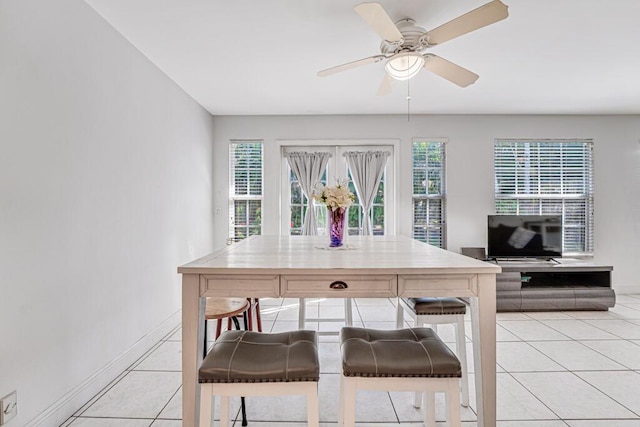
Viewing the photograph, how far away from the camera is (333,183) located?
4.77m

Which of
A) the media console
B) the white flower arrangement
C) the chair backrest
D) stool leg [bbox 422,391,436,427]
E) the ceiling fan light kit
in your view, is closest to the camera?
stool leg [bbox 422,391,436,427]

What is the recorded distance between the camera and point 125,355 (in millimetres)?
2477

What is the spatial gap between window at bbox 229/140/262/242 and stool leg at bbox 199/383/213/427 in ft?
11.7

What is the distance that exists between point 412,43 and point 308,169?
8.59 feet

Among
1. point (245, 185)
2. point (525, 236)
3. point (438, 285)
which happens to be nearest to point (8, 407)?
point (438, 285)

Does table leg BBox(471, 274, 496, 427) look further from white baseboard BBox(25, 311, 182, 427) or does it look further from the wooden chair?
white baseboard BBox(25, 311, 182, 427)

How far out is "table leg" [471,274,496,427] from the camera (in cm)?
138

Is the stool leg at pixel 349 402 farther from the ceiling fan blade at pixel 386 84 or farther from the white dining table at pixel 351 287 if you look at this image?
the ceiling fan blade at pixel 386 84

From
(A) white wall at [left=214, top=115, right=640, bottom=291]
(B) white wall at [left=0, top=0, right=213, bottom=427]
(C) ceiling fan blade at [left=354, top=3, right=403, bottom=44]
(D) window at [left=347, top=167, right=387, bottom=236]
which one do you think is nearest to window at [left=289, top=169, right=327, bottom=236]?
(A) white wall at [left=214, top=115, right=640, bottom=291]

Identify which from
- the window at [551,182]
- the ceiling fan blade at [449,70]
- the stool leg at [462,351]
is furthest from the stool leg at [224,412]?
the window at [551,182]

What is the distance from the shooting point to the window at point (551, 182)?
4617mm

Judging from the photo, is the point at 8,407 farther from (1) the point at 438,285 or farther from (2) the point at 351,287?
(1) the point at 438,285

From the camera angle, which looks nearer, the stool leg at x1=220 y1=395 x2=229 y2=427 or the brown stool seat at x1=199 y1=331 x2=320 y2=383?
the brown stool seat at x1=199 y1=331 x2=320 y2=383

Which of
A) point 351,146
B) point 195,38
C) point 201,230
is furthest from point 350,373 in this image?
point 351,146
